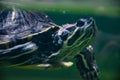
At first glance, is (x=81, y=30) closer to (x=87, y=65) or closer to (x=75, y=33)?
(x=75, y=33)

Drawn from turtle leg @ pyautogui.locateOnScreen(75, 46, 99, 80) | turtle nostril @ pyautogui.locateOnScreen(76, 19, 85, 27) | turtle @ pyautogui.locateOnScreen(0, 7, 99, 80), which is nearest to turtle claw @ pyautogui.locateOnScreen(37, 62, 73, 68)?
turtle @ pyautogui.locateOnScreen(0, 7, 99, 80)

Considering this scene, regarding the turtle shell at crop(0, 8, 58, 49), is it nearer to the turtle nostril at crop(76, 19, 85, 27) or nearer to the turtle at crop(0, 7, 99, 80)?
the turtle at crop(0, 7, 99, 80)

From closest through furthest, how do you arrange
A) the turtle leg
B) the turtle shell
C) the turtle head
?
the turtle shell < the turtle head < the turtle leg

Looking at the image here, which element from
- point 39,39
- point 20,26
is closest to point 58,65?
point 39,39

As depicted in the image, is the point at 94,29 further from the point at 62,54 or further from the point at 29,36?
the point at 29,36

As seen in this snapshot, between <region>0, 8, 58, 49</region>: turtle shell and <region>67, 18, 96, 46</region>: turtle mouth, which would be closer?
<region>0, 8, 58, 49</region>: turtle shell

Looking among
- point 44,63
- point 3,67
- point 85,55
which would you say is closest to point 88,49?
point 85,55

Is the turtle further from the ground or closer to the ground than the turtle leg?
further from the ground

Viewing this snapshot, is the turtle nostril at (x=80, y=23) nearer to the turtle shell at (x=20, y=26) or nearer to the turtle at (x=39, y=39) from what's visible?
the turtle at (x=39, y=39)

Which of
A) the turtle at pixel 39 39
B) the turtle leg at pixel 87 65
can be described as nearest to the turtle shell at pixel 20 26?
the turtle at pixel 39 39
